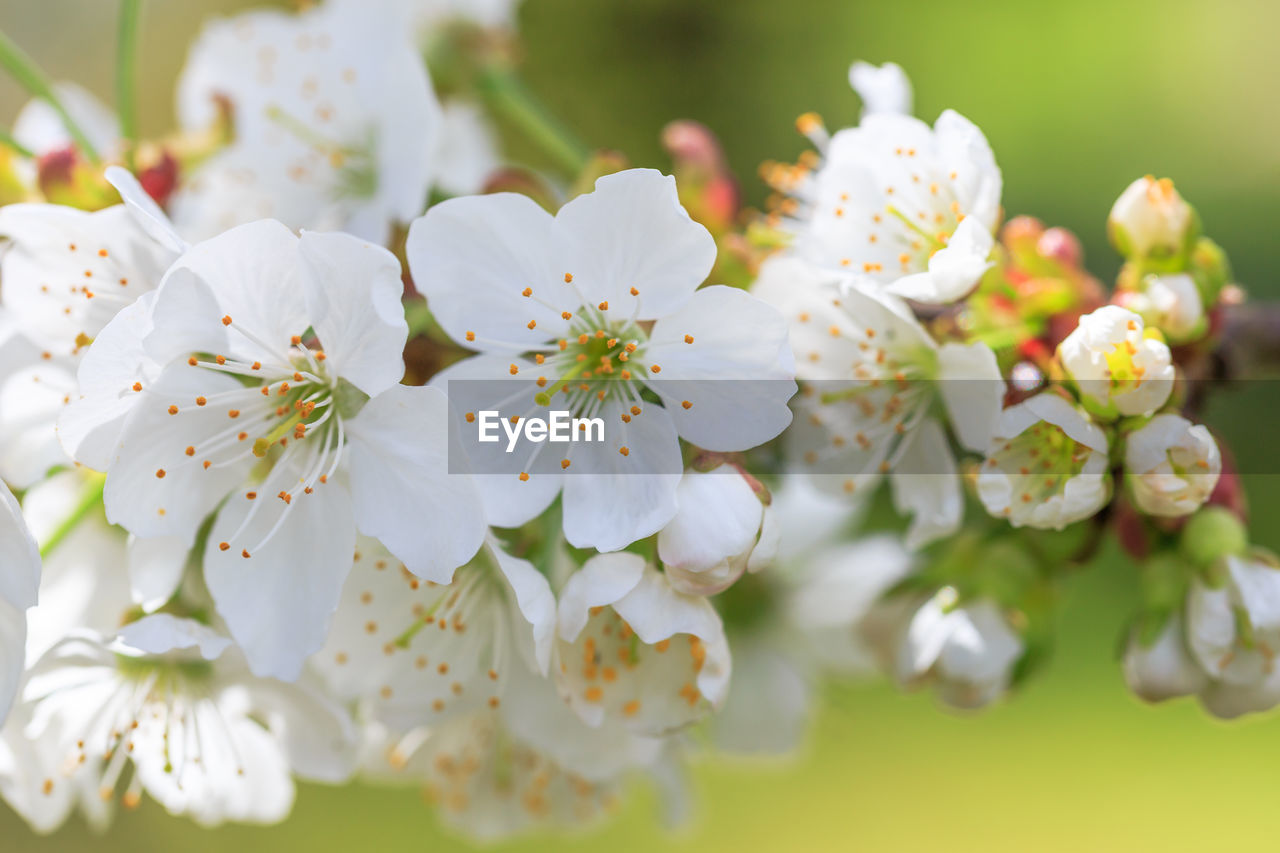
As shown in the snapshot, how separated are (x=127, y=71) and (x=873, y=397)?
0.69 m

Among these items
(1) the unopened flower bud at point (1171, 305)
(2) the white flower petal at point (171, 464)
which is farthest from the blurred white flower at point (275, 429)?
(1) the unopened flower bud at point (1171, 305)

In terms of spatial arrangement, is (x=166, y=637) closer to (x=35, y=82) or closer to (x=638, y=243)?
(x=638, y=243)

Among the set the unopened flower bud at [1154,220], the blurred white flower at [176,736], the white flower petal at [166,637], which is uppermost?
the unopened flower bud at [1154,220]

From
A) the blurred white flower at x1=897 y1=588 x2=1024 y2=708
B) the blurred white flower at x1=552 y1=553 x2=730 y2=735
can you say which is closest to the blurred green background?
the blurred white flower at x1=897 y1=588 x2=1024 y2=708

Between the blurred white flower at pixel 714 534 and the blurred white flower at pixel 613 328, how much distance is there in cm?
1

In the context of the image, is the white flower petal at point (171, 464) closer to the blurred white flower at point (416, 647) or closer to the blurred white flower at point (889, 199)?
the blurred white flower at point (416, 647)

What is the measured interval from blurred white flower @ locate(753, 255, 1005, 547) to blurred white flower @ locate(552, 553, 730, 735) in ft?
0.60

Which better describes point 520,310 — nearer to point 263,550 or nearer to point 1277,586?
point 263,550

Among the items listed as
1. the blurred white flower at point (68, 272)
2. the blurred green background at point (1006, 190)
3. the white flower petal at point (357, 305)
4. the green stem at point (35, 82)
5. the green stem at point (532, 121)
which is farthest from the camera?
the blurred green background at point (1006, 190)

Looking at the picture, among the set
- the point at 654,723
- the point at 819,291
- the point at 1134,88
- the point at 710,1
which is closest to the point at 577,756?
the point at 654,723

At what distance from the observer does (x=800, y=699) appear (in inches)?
41.6

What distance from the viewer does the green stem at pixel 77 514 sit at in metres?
0.71

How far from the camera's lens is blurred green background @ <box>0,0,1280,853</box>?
7.86ft

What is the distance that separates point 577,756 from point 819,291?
15.6 inches
